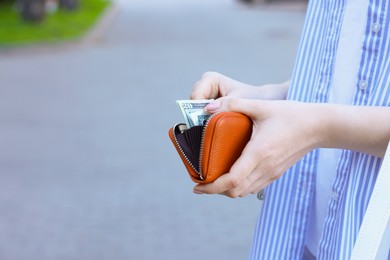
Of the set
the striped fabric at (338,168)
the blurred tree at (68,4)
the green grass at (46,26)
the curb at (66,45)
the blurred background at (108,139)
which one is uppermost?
the striped fabric at (338,168)

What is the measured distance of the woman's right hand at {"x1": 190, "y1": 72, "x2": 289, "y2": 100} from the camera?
1452mm

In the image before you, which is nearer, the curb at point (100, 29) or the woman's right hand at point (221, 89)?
the woman's right hand at point (221, 89)

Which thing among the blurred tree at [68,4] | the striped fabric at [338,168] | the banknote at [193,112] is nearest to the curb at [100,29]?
the blurred tree at [68,4]

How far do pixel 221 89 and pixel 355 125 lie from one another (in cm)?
38

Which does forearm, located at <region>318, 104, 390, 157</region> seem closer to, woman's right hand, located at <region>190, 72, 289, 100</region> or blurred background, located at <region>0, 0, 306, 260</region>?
woman's right hand, located at <region>190, 72, 289, 100</region>

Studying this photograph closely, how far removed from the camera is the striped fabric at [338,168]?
50.3 inches

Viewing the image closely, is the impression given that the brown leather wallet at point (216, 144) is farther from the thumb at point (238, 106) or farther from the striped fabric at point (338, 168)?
the striped fabric at point (338, 168)

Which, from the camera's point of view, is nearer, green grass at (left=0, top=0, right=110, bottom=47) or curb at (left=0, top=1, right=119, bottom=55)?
curb at (left=0, top=1, right=119, bottom=55)

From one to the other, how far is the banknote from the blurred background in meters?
3.15

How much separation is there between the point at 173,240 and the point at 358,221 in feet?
11.0

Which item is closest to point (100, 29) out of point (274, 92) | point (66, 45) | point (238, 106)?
point (66, 45)

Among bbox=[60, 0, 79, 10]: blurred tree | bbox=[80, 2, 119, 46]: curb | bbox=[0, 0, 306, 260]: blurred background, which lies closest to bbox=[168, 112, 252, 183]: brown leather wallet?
bbox=[0, 0, 306, 260]: blurred background

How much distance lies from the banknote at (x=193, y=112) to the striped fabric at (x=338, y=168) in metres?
0.28

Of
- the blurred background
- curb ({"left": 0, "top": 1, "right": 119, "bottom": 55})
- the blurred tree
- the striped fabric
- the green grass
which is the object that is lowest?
the blurred tree
